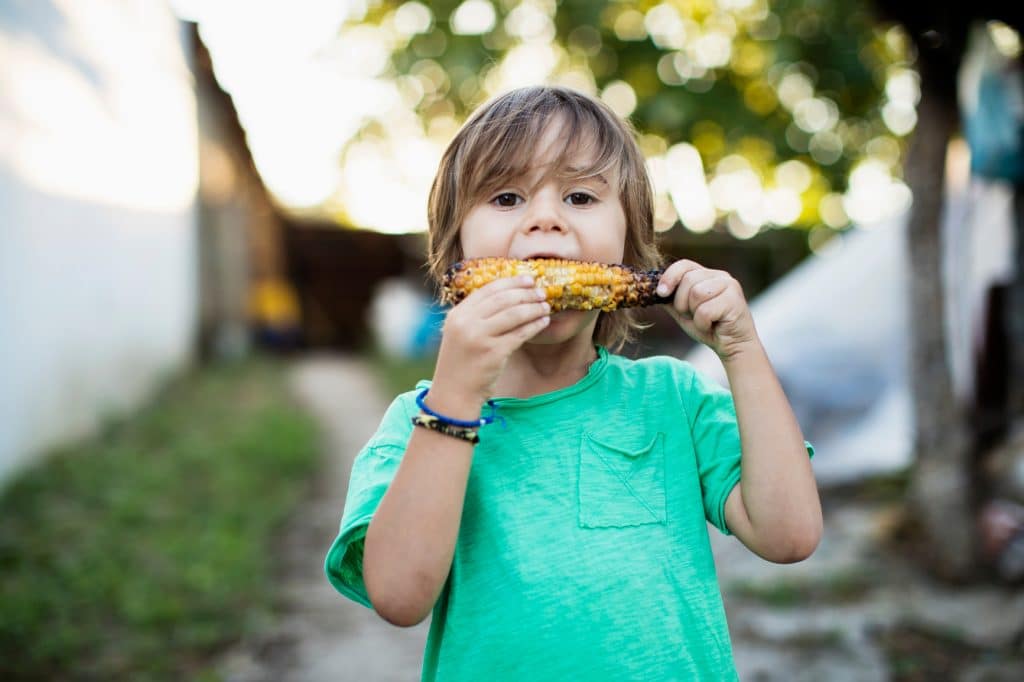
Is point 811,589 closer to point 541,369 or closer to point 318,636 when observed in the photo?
point 318,636

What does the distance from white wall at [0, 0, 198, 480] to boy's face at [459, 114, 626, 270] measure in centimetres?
434

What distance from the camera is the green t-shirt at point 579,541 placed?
130 cm

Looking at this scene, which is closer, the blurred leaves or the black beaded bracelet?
the black beaded bracelet

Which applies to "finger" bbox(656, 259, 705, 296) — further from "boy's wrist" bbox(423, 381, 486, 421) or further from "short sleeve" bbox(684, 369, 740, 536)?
"boy's wrist" bbox(423, 381, 486, 421)

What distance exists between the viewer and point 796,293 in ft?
18.1

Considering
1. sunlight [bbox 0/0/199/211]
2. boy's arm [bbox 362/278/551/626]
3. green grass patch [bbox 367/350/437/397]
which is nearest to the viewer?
boy's arm [bbox 362/278/551/626]

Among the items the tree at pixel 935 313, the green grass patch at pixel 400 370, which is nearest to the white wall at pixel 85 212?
the green grass patch at pixel 400 370

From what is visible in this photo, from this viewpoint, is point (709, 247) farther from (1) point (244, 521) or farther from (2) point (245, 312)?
(1) point (244, 521)

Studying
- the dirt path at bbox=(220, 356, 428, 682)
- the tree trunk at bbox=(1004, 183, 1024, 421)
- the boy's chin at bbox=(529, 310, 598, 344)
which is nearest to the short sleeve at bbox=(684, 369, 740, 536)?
the boy's chin at bbox=(529, 310, 598, 344)

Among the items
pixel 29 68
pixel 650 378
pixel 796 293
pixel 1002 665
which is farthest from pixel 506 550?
pixel 29 68

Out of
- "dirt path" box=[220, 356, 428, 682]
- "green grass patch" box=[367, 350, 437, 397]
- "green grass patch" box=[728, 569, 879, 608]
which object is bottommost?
"green grass patch" box=[367, 350, 437, 397]

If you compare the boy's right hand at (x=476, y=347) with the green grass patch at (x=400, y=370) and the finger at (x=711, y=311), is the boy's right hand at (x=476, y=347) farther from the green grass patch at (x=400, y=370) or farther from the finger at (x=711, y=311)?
the green grass patch at (x=400, y=370)

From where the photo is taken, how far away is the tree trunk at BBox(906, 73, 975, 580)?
3.68 m

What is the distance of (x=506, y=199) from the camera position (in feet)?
4.78
